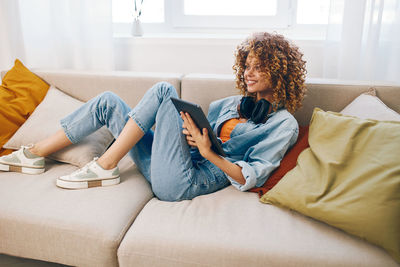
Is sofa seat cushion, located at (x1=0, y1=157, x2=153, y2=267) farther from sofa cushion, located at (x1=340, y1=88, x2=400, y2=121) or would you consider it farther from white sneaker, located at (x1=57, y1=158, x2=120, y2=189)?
sofa cushion, located at (x1=340, y1=88, x2=400, y2=121)

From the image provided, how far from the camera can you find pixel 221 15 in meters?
2.22

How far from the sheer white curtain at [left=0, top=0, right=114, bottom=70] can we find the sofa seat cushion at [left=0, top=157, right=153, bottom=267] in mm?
1086

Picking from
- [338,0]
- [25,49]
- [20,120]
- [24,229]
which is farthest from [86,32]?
[338,0]

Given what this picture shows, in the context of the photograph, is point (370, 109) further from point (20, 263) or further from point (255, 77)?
point (20, 263)

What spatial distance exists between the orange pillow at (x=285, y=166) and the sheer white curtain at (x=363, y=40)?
2.52 feet

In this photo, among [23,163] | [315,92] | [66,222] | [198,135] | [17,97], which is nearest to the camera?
[66,222]

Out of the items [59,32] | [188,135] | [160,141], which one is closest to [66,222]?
[160,141]

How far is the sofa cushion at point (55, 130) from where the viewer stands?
1.54 metres

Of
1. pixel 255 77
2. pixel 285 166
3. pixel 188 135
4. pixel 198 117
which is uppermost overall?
pixel 255 77

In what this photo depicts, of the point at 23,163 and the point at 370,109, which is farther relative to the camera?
the point at 23,163

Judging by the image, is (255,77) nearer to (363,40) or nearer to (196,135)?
(196,135)

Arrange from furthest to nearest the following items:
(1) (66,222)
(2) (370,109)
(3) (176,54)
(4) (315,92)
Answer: (3) (176,54)
(4) (315,92)
(2) (370,109)
(1) (66,222)

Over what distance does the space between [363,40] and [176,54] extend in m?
1.14

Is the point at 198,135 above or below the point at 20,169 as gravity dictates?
above
